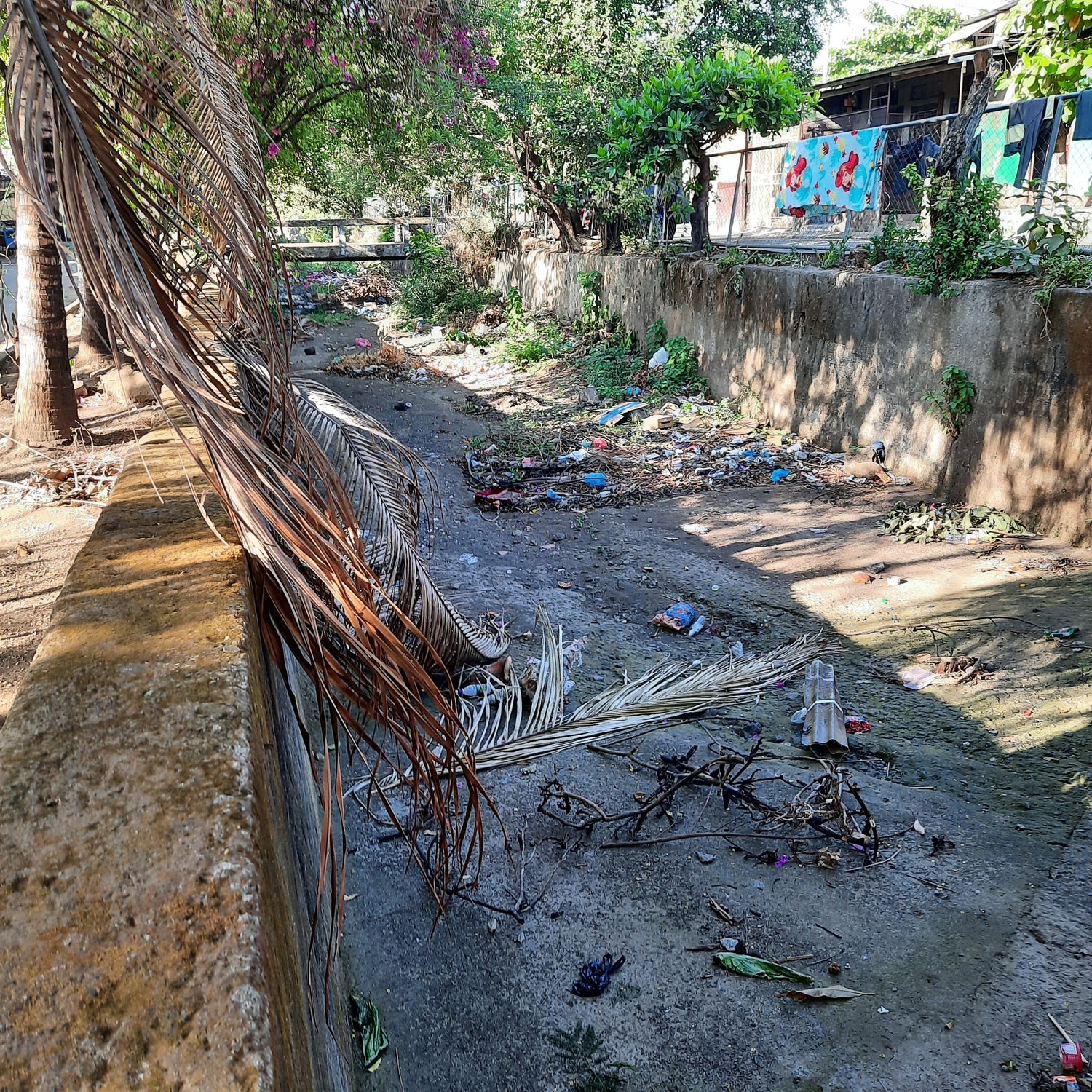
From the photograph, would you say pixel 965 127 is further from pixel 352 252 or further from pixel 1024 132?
pixel 352 252

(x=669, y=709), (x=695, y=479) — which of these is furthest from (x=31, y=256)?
(x=669, y=709)

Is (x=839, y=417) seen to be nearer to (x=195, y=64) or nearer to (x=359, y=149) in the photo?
(x=195, y=64)

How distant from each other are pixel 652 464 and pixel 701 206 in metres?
3.83

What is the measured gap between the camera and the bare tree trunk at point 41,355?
19.7ft

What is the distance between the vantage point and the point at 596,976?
7.97 feet

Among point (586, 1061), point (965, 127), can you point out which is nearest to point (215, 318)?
point (586, 1061)

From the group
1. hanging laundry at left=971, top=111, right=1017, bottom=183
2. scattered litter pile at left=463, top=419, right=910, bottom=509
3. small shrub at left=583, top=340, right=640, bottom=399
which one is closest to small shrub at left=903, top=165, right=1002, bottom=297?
scattered litter pile at left=463, top=419, right=910, bottom=509

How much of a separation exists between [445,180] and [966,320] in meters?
10.3

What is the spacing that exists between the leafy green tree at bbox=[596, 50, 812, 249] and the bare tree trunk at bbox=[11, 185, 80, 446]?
5.86 meters

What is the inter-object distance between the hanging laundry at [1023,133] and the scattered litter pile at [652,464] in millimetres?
3526

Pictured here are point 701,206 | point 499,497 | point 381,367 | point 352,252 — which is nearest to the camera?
point 499,497

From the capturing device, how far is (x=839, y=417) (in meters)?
7.22

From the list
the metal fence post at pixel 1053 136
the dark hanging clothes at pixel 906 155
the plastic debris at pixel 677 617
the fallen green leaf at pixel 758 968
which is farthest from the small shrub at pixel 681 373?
the fallen green leaf at pixel 758 968

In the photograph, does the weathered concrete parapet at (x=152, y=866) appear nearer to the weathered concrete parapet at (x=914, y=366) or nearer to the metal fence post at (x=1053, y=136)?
the weathered concrete parapet at (x=914, y=366)
